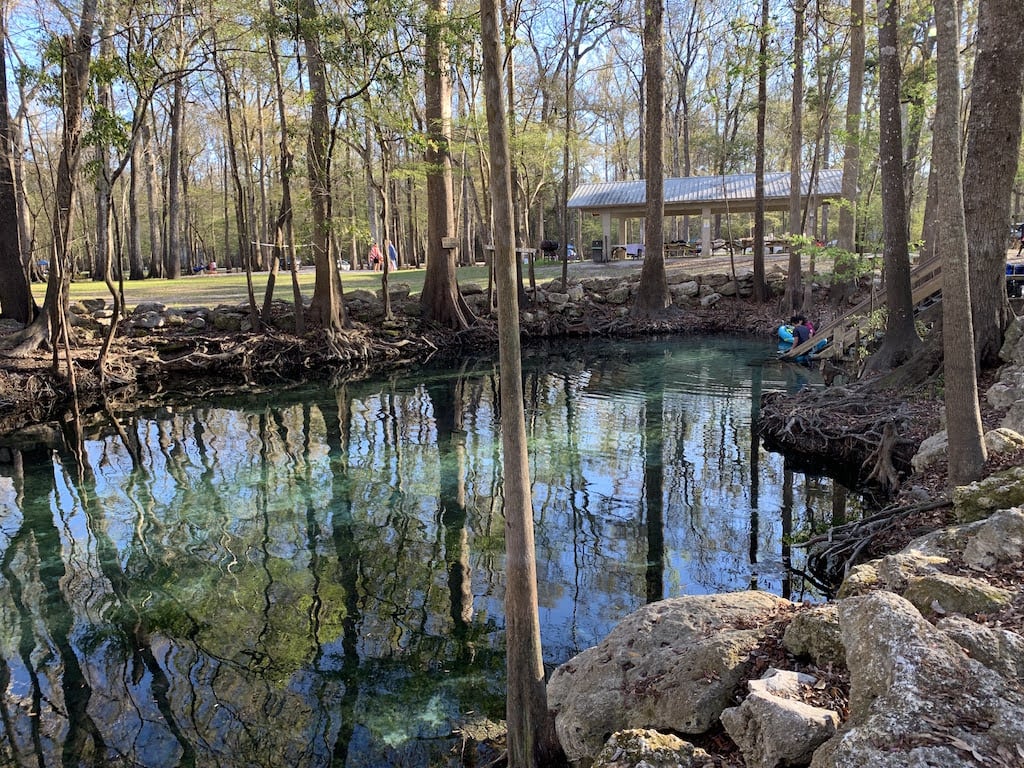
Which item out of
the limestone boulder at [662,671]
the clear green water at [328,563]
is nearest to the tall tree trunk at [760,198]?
the clear green water at [328,563]

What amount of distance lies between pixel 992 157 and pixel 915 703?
7336mm

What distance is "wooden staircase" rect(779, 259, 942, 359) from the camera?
37.4ft

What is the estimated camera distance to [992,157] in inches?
302

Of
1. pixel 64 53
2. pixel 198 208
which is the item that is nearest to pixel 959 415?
pixel 64 53

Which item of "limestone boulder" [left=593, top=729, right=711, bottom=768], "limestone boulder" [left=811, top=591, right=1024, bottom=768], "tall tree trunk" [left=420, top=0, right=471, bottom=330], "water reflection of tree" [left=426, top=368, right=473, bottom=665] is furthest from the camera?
"tall tree trunk" [left=420, top=0, right=471, bottom=330]

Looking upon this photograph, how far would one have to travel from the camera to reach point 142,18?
11703 millimetres

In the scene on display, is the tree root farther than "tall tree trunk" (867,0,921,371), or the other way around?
"tall tree trunk" (867,0,921,371)

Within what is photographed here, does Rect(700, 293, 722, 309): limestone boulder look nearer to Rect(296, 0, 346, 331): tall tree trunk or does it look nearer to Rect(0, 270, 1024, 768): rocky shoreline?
Rect(296, 0, 346, 331): tall tree trunk

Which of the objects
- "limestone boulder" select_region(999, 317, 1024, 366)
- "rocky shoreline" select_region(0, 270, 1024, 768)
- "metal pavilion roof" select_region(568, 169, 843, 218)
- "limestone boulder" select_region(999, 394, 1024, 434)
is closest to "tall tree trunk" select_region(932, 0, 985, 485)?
"rocky shoreline" select_region(0, 270, 1024, 768)

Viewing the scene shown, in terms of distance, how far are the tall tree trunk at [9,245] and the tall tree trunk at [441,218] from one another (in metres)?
7.76

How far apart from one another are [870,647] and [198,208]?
48693 mm

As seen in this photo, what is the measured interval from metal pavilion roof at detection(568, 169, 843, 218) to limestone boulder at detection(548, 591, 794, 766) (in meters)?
23.5

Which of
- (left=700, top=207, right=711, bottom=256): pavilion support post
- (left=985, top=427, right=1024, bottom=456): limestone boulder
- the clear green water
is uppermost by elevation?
(left=700, top=207, right=711, bottom=256): pavilion support post

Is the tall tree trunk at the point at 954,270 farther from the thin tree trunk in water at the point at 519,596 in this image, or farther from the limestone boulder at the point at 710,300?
the limestone boulder at the point at 710,300
